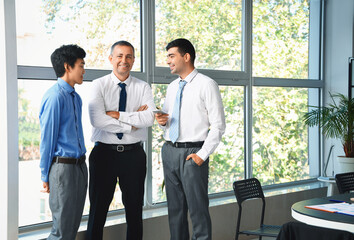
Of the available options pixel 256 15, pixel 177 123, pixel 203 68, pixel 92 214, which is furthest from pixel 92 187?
pixel 256 15

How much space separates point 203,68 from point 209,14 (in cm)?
69

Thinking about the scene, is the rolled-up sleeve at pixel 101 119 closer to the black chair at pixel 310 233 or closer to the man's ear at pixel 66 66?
the man's ear at pixel 66 66

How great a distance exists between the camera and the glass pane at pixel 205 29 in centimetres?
508

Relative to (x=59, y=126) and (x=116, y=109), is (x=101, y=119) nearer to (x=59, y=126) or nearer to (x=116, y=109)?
(x=116, y=109)

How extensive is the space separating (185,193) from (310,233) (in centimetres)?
175

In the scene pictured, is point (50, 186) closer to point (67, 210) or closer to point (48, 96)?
point (67, 210)

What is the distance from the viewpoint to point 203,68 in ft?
18.1

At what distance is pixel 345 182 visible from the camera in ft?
15.3

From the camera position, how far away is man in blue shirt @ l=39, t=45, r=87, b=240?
10.6ft

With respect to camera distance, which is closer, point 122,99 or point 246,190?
point 122,99

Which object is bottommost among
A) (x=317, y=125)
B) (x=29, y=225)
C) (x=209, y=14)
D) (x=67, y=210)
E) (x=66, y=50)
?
(x=29, y=225)

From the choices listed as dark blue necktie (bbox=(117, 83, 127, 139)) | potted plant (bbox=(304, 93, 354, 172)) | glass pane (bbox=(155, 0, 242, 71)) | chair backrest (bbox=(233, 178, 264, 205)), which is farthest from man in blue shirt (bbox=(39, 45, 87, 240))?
potted plant (bbox=(304, 93, 354, 172))

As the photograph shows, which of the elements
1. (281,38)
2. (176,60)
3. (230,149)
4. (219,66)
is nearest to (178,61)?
(176,60)

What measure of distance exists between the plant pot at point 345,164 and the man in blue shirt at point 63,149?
417cm
